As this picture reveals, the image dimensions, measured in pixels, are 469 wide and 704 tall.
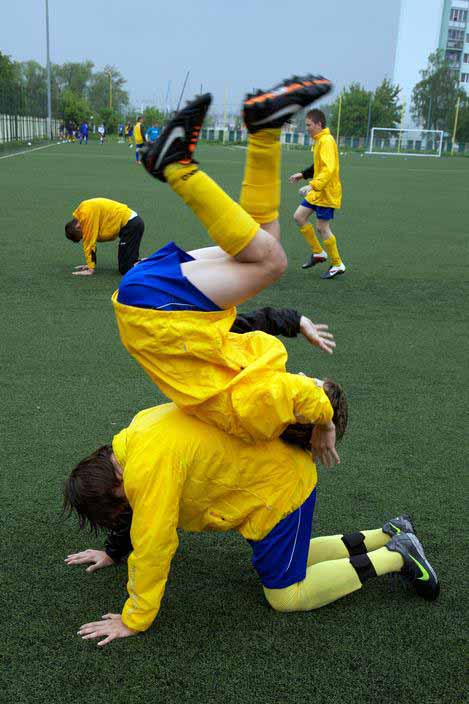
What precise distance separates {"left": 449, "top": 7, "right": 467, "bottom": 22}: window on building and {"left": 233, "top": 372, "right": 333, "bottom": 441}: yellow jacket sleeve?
107 m

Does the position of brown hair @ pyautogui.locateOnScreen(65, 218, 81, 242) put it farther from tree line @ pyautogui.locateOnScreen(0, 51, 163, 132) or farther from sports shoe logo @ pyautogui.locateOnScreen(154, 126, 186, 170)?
tree line @ pyautogui.locateOnScreen(0, 51, 163, 132)

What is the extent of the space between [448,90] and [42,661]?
9355 centimetres

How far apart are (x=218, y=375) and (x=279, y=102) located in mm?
932

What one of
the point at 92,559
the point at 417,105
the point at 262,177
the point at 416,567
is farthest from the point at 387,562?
the point at 417,105

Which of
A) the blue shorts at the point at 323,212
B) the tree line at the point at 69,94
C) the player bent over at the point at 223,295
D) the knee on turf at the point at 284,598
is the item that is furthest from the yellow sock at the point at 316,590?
the tree line at the point at 69,94

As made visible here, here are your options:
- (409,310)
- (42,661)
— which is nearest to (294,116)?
(42,661)

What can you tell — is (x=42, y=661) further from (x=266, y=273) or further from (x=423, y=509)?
(x=423, y=509)

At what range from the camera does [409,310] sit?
24.7 feet

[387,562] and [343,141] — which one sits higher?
[343,141]

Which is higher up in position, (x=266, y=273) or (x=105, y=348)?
(x=266, y=273)

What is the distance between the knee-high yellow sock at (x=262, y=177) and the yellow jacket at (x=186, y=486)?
0.82 metres

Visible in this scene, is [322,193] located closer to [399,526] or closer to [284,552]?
[399,526]

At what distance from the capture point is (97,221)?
874cm

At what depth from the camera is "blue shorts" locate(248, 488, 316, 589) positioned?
276 centimetres
